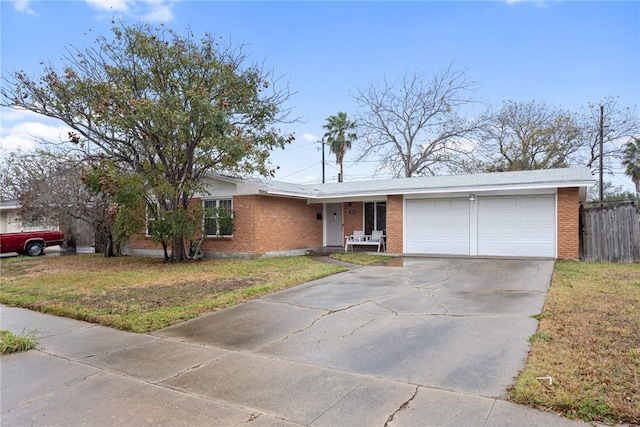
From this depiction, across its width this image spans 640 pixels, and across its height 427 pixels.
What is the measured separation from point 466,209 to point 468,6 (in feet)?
23.1

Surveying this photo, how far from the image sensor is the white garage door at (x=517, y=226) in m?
Result: 13.1

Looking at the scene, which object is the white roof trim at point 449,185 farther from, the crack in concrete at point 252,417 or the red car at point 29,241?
the crack in concrete at point 252,417

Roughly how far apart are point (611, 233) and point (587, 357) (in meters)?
10.7

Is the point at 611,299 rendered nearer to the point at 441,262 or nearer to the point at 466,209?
the point at 441,262

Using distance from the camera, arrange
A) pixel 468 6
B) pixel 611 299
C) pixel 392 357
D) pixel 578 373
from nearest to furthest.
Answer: pixel 578 373, pixel 392 357, pixel 611 299, pixel 468 6

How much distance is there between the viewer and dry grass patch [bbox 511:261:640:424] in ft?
10.6

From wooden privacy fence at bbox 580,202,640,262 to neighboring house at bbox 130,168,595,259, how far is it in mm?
760

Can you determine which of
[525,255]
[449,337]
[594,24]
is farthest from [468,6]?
[449,337]

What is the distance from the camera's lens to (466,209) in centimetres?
1434

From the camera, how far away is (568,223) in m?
12.7

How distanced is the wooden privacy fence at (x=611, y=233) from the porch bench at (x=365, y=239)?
22.8 feet

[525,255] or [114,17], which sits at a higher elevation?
[114,17]

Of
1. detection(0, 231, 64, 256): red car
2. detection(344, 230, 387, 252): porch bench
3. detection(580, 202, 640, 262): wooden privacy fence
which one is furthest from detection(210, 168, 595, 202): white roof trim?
detection(0, 231, 64, 256): red car

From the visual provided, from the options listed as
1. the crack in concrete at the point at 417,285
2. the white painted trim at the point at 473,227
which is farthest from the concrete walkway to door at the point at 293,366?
the white painted trim at the point at 473,227
